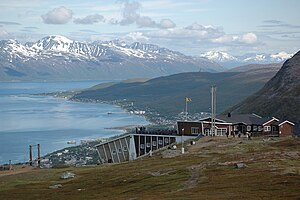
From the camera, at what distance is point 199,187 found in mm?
39406

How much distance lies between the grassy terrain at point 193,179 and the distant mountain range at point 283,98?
173 ft

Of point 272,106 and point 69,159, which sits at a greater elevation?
point 272,106

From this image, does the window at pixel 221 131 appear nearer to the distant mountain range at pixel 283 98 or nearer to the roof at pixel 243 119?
the roof at pixel 243 119

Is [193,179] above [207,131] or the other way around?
the other way around

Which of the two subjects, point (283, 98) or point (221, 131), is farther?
point (283, 98)

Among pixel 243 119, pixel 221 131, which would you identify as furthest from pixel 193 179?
pixel 243 119

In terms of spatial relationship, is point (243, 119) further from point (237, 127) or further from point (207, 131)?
point (207, 131)

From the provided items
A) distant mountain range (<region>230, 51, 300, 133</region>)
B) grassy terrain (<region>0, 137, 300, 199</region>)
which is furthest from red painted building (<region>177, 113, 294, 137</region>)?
distant mountain range (<region>230, 51, 300, 133</region>)

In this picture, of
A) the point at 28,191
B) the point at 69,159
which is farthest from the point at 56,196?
the point at 69,159

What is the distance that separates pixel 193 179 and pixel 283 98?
94.6 metres

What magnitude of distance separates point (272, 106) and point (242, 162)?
3352 inches

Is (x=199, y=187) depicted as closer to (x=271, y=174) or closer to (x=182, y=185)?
(x=182, y=185)

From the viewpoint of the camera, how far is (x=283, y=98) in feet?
438

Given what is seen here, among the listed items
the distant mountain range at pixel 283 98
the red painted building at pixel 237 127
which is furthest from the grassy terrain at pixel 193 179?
the distant mountain range at pixel 283 98
